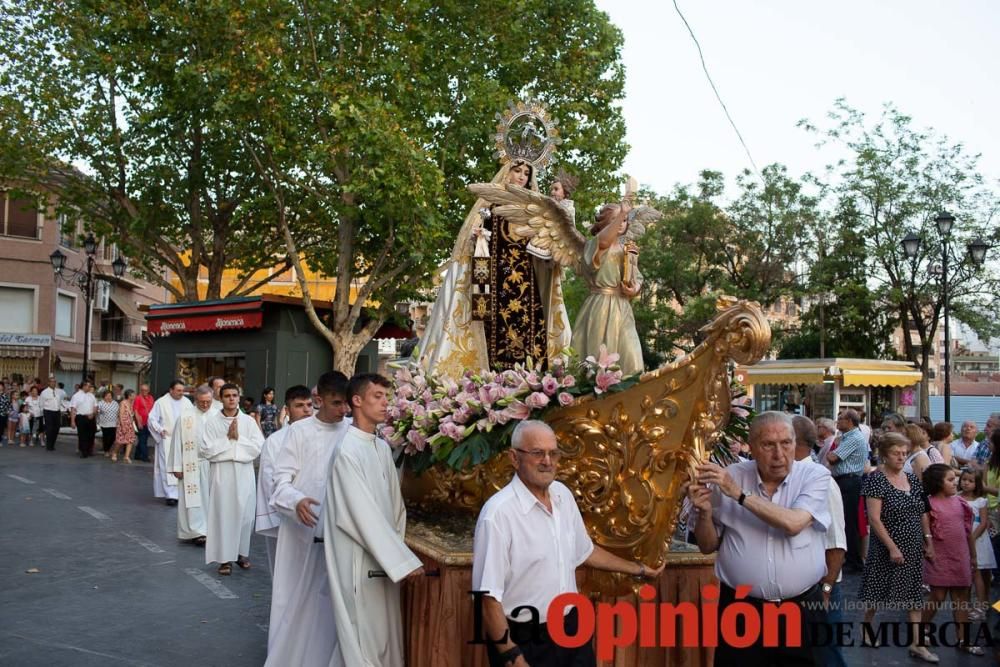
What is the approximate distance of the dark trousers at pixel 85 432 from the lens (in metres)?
22.4

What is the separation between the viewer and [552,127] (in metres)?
6.76

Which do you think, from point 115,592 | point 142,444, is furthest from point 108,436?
point 115,592

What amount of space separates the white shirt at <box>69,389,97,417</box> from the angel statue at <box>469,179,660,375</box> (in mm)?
19251

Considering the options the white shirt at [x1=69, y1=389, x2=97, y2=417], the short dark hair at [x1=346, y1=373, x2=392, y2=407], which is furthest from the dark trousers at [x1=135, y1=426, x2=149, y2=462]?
the short dark hair at [x1=346, y1=373, x2=392, y2=407]

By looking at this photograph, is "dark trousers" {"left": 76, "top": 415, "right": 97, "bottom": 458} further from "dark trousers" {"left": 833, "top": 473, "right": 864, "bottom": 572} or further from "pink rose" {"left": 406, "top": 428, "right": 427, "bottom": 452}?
"pink rose" {"left": 406, "top": 428, "right": 427, "bottom": 452}

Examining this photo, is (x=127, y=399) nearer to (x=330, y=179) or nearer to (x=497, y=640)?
(x=330, y=179)

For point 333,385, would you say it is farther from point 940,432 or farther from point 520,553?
point 940,432

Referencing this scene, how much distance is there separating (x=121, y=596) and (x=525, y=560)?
554 centimetres

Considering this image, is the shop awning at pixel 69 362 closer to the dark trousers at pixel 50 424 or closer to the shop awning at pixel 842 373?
the dark trousers at pixel 50 424

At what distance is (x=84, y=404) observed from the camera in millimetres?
22781

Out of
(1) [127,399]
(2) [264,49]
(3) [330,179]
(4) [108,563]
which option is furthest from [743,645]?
(1) [127,399]

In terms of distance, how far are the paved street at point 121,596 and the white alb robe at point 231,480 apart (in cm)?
35

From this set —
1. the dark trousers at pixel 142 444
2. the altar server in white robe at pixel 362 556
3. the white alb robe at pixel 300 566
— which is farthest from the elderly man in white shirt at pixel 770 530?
the dark trousers at pixel 142 444

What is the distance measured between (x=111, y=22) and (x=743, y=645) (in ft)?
65.6
